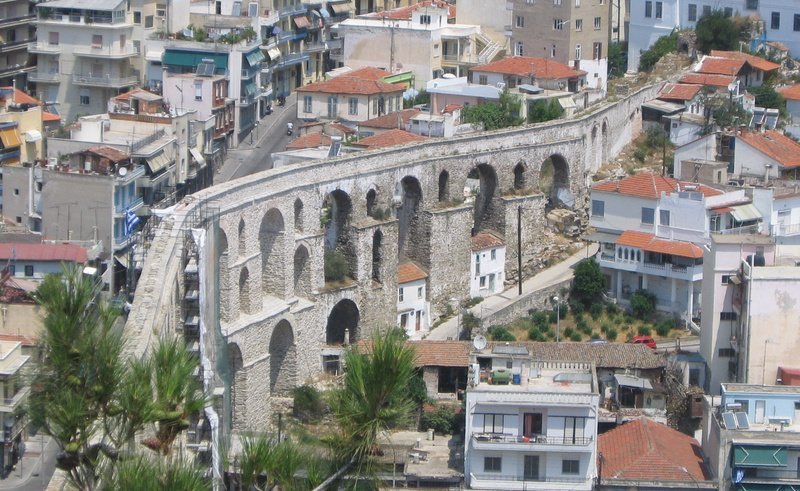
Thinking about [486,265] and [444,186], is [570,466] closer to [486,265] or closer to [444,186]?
[486,265]

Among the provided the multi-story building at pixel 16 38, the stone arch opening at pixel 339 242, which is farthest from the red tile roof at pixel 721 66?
the multi-story building at pixel 16 38

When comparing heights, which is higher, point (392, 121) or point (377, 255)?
point (392, 121)

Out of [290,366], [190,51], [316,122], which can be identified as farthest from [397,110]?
[290,366]

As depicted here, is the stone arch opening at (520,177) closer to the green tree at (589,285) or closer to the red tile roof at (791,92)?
the green tree at (589,285)

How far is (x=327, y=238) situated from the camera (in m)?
65.8

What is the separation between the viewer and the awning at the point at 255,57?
84.9 m

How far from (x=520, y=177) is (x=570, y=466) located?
2113 centimetres

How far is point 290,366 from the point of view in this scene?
61.8 metres

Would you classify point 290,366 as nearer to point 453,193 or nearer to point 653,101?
point 453,193

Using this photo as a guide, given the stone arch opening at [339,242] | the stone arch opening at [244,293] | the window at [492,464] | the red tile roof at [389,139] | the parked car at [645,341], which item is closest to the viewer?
the window at [492,464]

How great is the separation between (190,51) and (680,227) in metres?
24.1

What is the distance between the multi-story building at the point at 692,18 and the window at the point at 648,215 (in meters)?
20.3

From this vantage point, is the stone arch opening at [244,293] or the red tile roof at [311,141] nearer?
the stone arch opening at [244,293]

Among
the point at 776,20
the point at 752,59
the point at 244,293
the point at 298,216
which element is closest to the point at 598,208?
the point at 298,216
